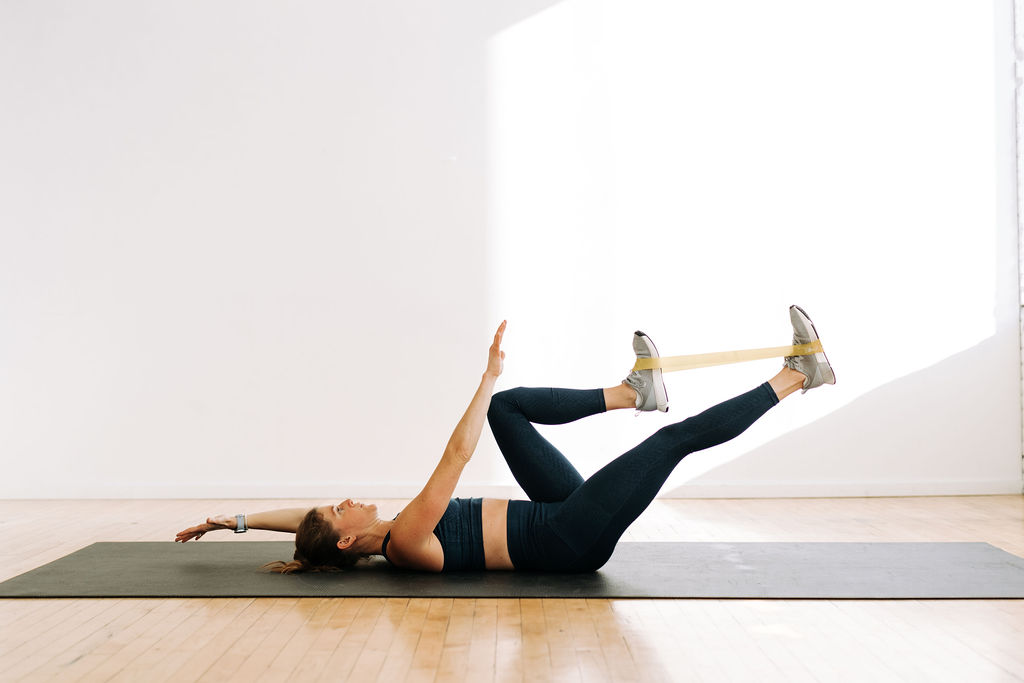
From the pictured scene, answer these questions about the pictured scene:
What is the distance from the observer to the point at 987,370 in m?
5.41

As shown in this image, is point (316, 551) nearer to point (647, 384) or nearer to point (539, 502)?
point (539, 502)

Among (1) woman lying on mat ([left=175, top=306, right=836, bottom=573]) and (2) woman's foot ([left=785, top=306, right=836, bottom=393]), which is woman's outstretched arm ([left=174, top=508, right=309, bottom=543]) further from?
(2) woman's foot ([left=785, top=306, right=836, bottom=393])

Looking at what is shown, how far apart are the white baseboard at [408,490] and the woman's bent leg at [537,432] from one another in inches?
90.1

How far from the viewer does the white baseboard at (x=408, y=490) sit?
534 cm

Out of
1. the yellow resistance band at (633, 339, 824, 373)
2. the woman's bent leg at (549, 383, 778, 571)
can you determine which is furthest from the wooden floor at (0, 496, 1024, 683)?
the yellow resistance band at (633, 339, 824, 373)

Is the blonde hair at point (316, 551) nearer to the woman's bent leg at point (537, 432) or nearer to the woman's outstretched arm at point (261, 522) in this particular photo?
the woman's outstretched arm at point (261, 522)

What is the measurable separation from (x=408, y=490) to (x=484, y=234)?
1.50 meters

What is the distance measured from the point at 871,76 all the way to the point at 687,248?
1.43 m

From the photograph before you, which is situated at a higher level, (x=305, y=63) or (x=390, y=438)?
(x=305, y=63)

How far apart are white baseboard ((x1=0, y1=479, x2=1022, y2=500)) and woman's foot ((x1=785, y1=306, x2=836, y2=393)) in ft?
8.07

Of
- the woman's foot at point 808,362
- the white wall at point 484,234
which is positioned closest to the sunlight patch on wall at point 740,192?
the white wall at point 484,234

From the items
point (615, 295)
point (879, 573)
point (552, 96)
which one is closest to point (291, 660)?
point (879, 573)

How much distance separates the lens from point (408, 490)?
5406 mm

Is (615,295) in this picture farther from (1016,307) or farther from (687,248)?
(1016,307)
